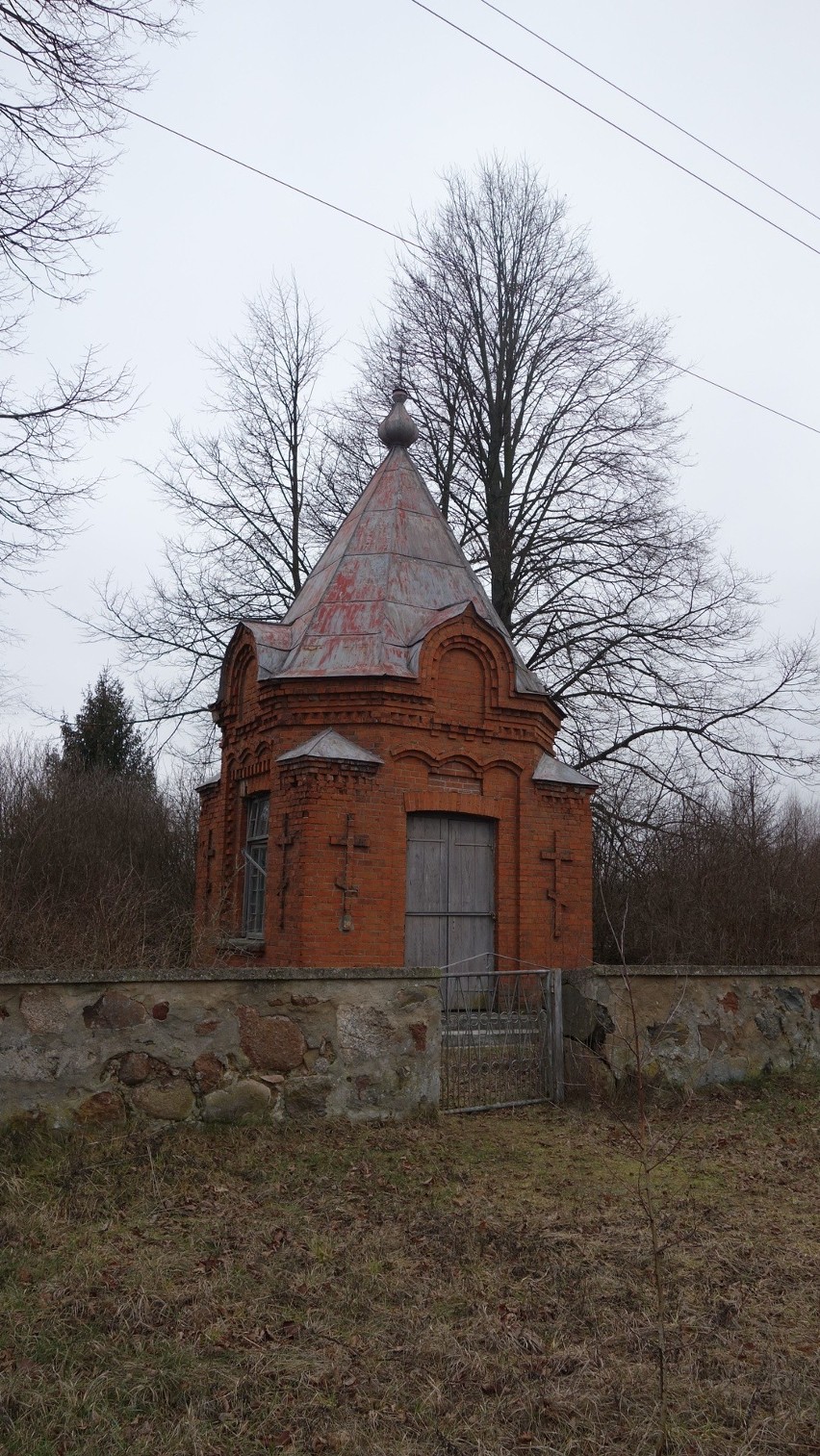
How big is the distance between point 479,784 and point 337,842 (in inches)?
83.9

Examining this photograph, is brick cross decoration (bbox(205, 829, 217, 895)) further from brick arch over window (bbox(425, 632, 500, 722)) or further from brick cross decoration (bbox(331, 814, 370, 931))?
brick arch over window (bbox(425, 632, 500, 722))

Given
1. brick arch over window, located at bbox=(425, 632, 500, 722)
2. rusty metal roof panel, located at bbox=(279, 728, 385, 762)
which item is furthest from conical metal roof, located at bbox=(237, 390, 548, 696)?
rusty metal roof panel, located at bbox=(279, 728, 385, 762)

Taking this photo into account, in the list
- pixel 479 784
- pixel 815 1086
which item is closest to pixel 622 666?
pixel 479 784

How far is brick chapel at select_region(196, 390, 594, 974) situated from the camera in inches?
469

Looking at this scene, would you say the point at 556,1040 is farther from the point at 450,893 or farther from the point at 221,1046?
the point at 450,893

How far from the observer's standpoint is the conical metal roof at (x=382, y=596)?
42.6ft

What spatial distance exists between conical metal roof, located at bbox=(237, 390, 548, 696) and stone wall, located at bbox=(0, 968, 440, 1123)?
5.78 m

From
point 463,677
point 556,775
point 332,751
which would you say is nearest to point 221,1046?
point 332,751

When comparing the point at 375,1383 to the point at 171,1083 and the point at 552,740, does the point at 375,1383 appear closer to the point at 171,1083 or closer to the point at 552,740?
the point at 171,1083

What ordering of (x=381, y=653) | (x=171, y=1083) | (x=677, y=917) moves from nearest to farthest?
(x=171, y=1083) → (x=381, y=653) → (x=677, y=917)

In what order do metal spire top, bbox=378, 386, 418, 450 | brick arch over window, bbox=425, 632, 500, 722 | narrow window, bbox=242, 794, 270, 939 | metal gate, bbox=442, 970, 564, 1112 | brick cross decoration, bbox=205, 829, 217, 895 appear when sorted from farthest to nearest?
metal spire top, bbox=378, 386, 418, 450
brick cross decoration, bbox=205, 829, 217, 895
narrow window, bbox=242, 794, 270, 939
brick arch over window, bbox=425, 632, 500, 722
metal gate, bbox=442, 970, 564, 1112

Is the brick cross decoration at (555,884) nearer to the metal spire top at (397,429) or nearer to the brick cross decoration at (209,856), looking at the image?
the brick cross decoration at (209,856)

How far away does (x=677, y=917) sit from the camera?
15.4m

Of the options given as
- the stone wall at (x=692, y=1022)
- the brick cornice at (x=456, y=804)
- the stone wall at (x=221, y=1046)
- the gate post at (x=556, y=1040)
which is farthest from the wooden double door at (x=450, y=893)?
the stone wall at (x=221, y=1046)
